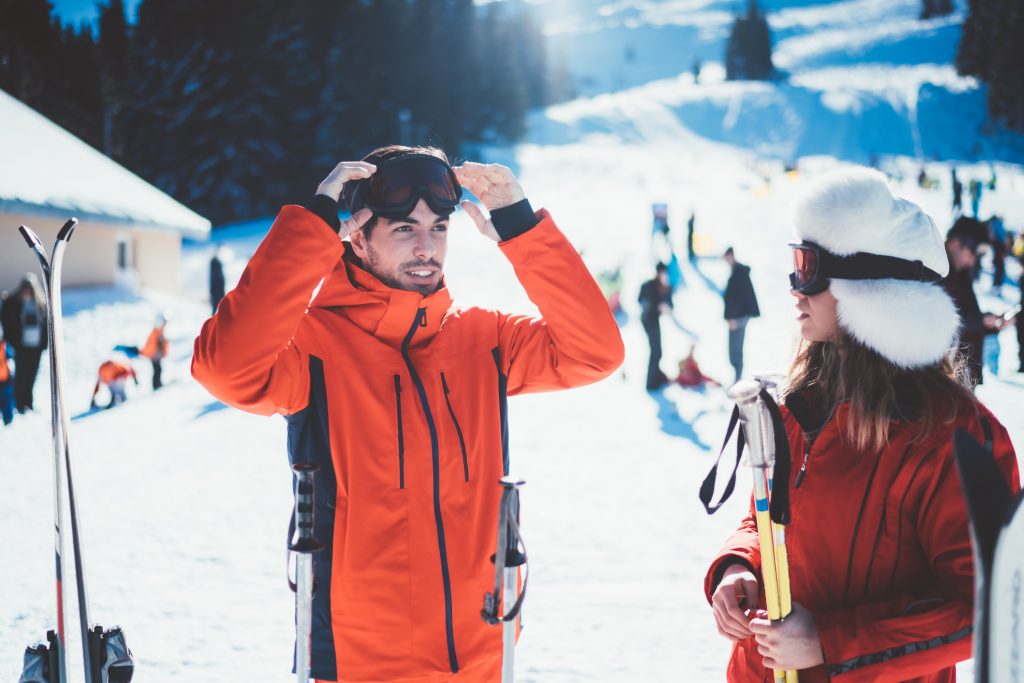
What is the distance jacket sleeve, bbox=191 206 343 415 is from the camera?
176cm

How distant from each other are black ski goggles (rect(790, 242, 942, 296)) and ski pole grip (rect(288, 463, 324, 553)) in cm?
129

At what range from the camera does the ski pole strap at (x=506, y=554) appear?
1.79 m

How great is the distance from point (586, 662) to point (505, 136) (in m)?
52.5

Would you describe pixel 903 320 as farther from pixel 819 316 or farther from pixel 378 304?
pixel 378 304

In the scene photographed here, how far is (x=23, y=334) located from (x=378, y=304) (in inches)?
370

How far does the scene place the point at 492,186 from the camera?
209 centimetres

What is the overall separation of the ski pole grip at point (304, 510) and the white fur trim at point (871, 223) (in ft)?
4.39

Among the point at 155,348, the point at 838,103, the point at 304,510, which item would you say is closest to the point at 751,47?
the point at 838,103

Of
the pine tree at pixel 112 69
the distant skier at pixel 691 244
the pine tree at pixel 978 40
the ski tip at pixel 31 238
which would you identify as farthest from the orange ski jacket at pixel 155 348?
the pine tree at pixel 978 40

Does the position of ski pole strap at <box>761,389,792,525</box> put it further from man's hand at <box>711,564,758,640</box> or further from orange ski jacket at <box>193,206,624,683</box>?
orange ski jacket at <box>193,206,624,683</box>

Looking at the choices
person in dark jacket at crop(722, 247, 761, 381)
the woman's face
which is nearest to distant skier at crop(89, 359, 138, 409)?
person in dark jacket at crop(722, 247, 761, 381)

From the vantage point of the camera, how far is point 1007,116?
2655 inches

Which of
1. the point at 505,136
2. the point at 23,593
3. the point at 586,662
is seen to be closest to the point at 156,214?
the point at 23,593

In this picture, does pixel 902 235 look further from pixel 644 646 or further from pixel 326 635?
pixel 644 646
